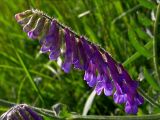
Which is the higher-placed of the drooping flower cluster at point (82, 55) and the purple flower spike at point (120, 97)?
the drooping flower cluster at point (82, 55)

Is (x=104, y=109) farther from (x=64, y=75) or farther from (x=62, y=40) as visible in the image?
(x=62, y=40)

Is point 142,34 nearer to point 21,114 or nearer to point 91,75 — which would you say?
point 91,75

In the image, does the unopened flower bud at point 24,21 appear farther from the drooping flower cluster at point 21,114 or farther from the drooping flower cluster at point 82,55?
the drooping flower cluster at point 21,114

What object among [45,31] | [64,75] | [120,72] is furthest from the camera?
[64,75]

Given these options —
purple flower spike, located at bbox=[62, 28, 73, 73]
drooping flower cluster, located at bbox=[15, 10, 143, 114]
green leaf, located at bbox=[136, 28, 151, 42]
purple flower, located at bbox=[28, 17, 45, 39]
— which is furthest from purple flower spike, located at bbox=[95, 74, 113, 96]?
green leaf, located at bbox=[136, 28, 151, 42]

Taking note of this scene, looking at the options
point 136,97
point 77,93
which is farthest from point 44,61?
point 136,97

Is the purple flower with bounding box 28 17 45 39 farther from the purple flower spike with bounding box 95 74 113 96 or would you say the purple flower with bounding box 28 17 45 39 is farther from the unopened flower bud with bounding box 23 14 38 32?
the purple flower spike with bounding box 95 74 113 96

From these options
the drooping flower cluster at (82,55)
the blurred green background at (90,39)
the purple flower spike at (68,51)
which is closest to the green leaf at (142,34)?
the blurred green background at (90,39)
